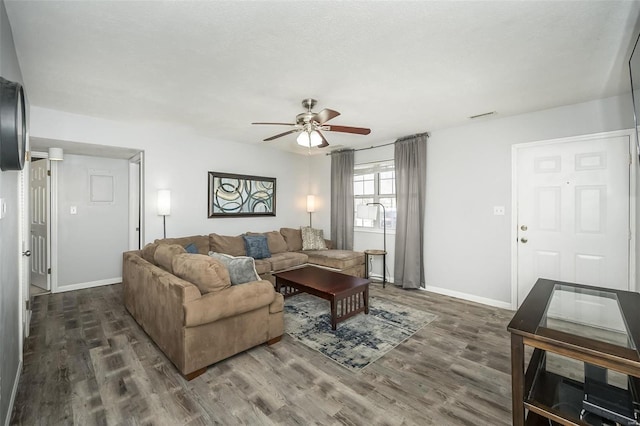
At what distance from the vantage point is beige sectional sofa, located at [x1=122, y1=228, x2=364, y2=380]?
7.14ft

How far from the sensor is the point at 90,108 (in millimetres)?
3373

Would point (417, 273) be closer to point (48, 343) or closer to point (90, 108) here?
point (48, 343)

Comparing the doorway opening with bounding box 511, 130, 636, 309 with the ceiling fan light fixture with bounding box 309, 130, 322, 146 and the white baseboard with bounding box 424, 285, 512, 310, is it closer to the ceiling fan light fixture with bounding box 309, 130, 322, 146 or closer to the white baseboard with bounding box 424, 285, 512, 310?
the white baseboard with bounding box 424, 285, 512, 310

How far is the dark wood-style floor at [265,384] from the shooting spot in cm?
180

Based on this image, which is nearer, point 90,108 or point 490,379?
point 490,379

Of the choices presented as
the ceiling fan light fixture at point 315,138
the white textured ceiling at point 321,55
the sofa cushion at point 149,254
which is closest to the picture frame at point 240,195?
the sofa cushion at point 149,254

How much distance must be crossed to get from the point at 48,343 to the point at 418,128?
497 cm

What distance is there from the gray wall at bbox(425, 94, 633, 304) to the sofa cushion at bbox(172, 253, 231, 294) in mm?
3249

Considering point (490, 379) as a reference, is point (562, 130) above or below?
above

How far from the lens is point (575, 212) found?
3252mm

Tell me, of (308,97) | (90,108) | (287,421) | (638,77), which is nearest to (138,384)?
(287,421)

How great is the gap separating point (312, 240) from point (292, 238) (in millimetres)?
392

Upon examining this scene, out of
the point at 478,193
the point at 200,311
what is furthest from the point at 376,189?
the point at 200,311

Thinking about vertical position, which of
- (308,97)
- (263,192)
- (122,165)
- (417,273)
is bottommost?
(417,273)
